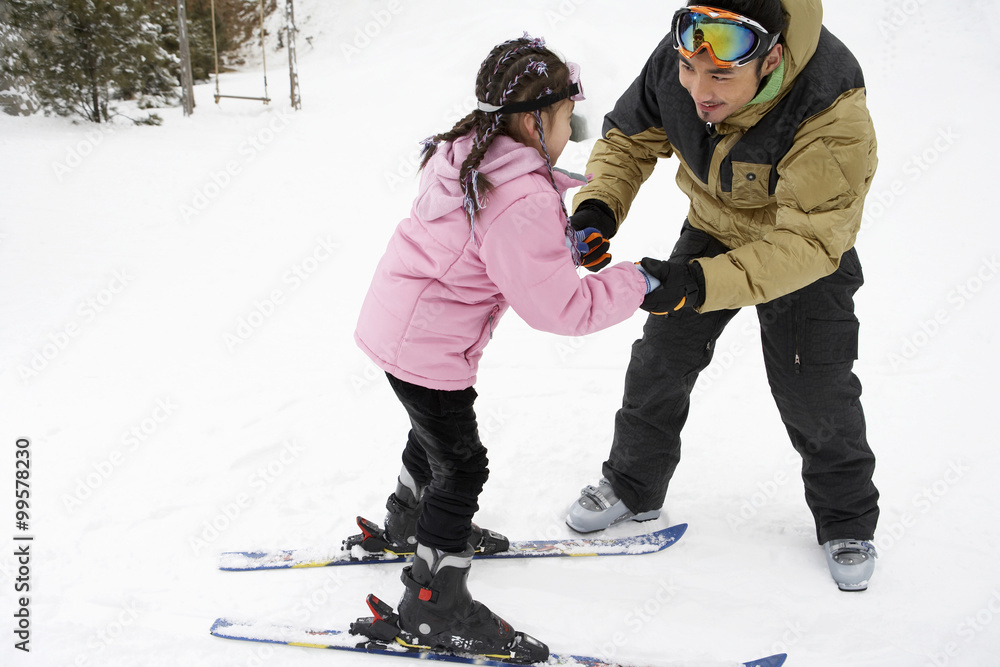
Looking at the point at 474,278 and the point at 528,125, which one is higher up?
the point at 528,125

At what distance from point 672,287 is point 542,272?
0.44m

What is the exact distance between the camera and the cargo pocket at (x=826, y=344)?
2.19 meters

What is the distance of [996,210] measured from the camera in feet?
19.2

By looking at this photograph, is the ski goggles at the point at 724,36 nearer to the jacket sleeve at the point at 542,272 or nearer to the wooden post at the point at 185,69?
the jacket sleeve at the point at 542,272

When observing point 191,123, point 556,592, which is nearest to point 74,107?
point 191,123

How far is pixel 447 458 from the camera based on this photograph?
6.46 ft

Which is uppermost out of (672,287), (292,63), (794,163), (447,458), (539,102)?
(539,102)

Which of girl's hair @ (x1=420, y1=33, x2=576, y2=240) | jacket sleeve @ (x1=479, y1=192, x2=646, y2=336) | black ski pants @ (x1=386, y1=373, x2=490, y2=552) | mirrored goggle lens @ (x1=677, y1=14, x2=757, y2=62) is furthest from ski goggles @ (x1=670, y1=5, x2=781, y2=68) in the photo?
black ski pants @ (x1=386, y1=373, x2=490, y2=552)

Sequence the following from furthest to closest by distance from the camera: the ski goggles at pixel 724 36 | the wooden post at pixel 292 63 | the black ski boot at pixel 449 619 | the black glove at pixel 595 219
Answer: the wooden post at pixel 292 63, the black glove at pixel 595 219, the black ski boot at pixel 449 619, the ski goggles at pixel 724 36

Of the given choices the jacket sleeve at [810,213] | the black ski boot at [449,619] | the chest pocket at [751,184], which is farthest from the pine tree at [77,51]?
the jacket sleeve at [810,213]

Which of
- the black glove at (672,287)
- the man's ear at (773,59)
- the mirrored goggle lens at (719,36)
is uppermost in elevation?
the mirrored goggle lens at (719,36)

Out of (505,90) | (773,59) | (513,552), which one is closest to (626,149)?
(773,59)

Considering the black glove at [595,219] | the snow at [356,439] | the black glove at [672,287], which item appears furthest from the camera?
the black glove at [595,219]

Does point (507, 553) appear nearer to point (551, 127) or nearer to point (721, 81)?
point (551, 127)
